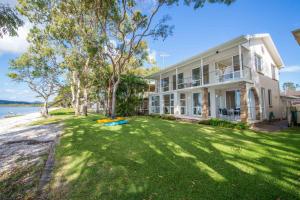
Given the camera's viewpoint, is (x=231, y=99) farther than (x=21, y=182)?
Yes

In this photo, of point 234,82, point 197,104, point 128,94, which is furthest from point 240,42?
point 128,94

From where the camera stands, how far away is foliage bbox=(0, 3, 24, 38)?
438 cm

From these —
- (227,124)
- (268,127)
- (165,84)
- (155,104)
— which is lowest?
(268,127)

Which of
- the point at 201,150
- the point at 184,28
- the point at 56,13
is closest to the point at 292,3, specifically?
the point at 184,28

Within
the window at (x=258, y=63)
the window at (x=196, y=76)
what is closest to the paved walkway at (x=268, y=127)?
the window at (x=258, y=63)

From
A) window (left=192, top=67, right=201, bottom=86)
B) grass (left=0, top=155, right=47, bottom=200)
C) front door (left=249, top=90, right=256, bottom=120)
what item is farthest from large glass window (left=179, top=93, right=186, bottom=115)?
grass (left=0, top=155, right=47, bottom=200)

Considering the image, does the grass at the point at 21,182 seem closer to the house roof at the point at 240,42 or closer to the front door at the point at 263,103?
the house roof at the point at 240,42

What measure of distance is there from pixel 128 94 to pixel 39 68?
531 inches

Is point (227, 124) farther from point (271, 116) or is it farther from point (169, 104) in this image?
point (169, 104)

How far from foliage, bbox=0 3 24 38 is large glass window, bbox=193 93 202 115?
14.3 m

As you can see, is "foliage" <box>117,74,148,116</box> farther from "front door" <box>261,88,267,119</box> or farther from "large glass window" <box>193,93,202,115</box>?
"front door" <box>261,88,267,119</box>

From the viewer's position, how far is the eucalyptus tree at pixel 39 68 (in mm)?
19781

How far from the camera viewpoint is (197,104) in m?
15.8

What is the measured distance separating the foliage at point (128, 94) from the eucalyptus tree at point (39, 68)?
10.3 metres
